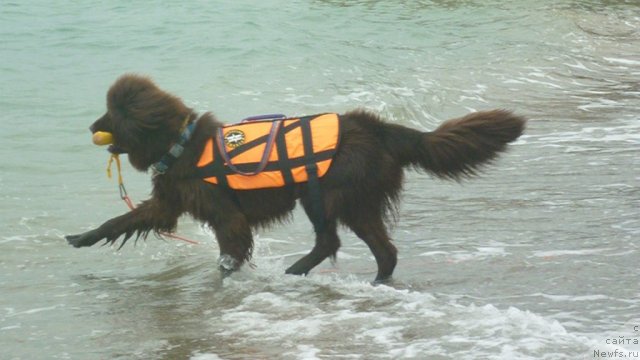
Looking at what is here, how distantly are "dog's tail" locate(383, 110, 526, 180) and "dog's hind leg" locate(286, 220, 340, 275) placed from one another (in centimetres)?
64

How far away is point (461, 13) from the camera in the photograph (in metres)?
20.9

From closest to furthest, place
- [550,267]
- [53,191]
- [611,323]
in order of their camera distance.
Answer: [611,323] → [550,267] → [53,191]

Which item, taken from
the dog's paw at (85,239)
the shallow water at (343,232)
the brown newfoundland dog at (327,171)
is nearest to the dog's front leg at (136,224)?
the dog's paw at (85,239)

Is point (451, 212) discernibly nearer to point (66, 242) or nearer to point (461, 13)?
point (66, 242)

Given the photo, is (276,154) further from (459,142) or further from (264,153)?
(459,142)

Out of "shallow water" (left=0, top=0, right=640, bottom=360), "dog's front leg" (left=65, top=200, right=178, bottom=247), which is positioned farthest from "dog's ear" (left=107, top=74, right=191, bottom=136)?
"shallow water" (left=0, top=0, right=640, bottom=360)

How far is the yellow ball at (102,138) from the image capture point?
677 centimetres

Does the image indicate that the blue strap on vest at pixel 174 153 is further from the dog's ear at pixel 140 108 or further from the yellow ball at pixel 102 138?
the yellow ball at pixel 102 138

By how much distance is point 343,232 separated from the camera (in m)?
7.69

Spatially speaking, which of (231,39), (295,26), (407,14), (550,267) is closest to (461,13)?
(407,14)

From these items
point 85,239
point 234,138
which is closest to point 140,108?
point 234,138

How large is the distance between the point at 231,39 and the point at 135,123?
35.2 feet

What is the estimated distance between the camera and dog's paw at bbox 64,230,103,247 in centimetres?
714

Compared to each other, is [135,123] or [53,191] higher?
[135,123]
